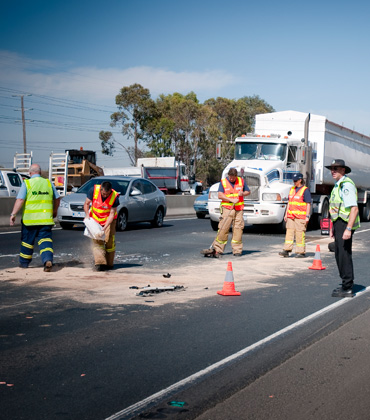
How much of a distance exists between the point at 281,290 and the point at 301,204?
4933mm

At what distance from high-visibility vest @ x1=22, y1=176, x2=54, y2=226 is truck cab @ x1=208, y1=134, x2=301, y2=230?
30.0ft

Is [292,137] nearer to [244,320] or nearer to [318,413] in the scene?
[244,320]

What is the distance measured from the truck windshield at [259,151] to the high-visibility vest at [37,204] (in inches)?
461

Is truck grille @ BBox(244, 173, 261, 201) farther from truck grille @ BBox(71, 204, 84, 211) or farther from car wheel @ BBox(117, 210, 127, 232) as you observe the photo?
truck grille @ BBox(71, 204, 84, 211)

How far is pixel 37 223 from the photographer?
11.2 m

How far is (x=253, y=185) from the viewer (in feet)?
67.7

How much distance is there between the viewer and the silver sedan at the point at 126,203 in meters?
20.0

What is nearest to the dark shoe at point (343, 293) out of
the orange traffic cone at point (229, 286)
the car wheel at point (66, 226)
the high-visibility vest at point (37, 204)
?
the orange traffic cone at point (229, 286)

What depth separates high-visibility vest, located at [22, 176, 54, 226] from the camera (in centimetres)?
1119

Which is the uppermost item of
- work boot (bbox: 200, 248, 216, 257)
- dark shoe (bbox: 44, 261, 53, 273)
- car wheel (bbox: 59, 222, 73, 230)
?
dark shoe (bbox: 44, 261, 53, 273)

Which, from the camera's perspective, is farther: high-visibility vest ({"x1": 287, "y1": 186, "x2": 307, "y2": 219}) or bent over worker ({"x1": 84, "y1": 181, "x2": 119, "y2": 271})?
high-visibility vest ({"x1": 287, "y1": 186, "x2": 307, "y2": 219})

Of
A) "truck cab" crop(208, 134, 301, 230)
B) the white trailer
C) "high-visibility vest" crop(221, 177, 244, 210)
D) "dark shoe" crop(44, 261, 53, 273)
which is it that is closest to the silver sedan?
"truck cab" crop(208, 134, 301, 230)

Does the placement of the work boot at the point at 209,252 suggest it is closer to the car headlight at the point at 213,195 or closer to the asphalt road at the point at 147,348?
the asphalt road at the point at 147,348

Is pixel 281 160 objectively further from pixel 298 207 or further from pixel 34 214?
pixel 34 214
